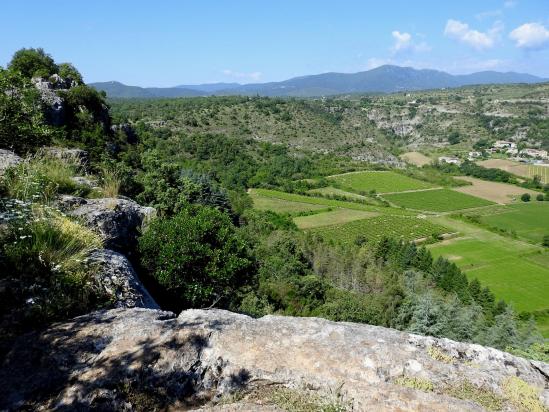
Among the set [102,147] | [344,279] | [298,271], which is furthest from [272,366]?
[344,279]

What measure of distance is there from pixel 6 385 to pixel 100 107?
38874 mm

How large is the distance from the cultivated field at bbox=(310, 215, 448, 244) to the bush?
2443 inches

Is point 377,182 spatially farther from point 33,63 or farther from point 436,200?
point 33,63

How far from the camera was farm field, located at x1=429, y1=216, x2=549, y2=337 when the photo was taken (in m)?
57.7

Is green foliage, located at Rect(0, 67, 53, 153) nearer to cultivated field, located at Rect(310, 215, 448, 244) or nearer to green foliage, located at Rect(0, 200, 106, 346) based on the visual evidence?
green foliage, located at Rect(0, 200, 106, 346)

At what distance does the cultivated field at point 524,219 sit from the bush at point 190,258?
298 ft

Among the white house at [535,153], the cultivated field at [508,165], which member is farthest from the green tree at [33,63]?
the white house at [535,153]

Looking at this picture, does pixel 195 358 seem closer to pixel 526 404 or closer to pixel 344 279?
pixel 526 404

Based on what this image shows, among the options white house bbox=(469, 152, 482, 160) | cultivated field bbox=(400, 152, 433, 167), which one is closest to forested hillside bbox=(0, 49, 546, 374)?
cultivated field bbox=(400, 152, 433, 167)

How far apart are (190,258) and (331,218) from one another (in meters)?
77.3

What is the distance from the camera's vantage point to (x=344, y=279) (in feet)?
181

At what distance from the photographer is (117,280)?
7.33 meters

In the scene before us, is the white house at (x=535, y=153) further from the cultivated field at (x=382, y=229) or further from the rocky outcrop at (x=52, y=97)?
the rocky outcrop at (x=52, y=97)

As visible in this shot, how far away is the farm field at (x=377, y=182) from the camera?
118 m
